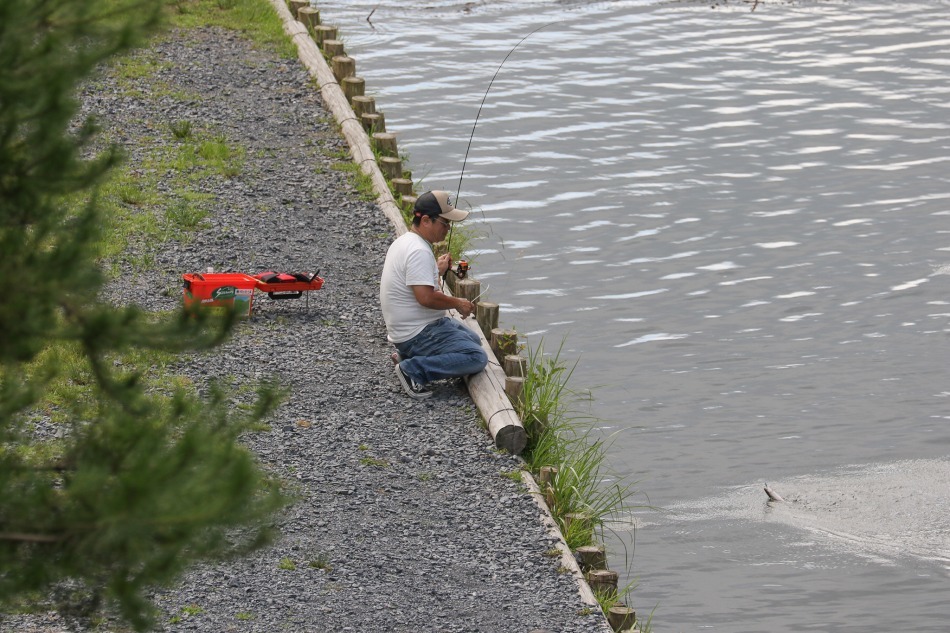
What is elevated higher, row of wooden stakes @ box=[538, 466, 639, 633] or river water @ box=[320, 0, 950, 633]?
row of wooden stakes @ box=[538, 466, 639, 633]

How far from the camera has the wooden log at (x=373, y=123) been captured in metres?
12.4

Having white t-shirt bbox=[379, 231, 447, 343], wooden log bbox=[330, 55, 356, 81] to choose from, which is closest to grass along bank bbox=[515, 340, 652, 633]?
white t-shirt bbox=[379, 231, 447, 343]

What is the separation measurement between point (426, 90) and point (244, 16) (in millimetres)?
2192

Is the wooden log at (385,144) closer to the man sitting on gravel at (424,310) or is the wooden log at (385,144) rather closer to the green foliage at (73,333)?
the man sitting on gravel at (424,310)

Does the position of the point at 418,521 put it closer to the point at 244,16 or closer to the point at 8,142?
the point at 8,142

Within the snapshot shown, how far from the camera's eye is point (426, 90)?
15.9 meters

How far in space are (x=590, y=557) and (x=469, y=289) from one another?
285 cm

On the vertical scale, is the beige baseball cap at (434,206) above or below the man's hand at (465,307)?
above

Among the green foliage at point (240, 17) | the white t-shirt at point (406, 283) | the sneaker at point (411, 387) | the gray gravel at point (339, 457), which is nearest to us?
the gray gravel at point (339, 457)

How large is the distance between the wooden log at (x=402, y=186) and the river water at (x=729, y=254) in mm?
863

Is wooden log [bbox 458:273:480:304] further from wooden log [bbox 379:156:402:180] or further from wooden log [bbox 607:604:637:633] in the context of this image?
wooden log [bbox 607:604:637:633]

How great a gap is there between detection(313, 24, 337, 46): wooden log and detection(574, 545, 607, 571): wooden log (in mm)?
8710

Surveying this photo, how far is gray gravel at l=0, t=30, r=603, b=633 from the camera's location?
6223mm

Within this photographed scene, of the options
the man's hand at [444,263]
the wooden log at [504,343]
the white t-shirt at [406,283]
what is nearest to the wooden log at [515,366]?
the wooden log at [504,343]
